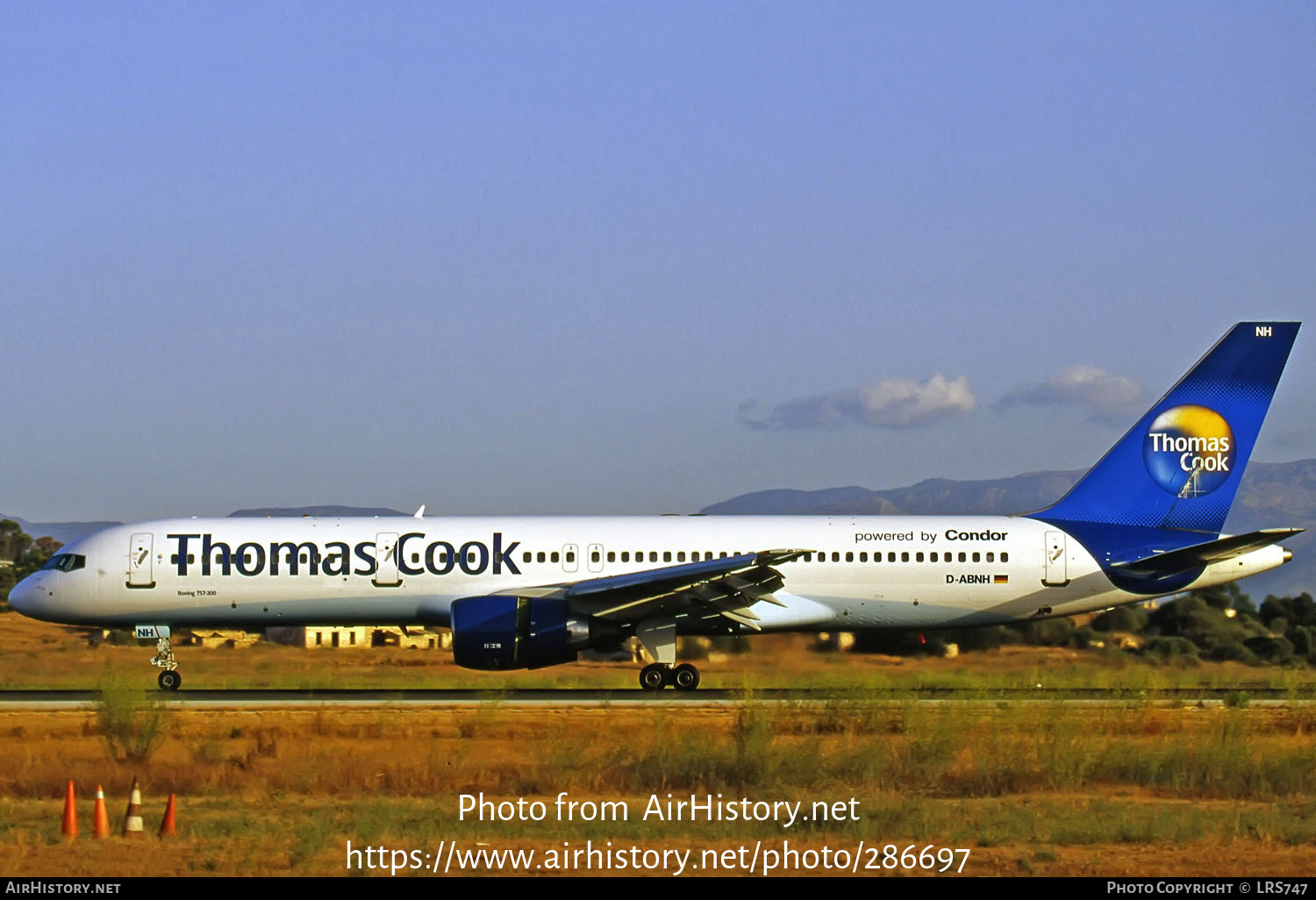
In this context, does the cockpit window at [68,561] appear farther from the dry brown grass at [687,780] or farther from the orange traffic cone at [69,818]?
the orange traffic cone at [69,818]

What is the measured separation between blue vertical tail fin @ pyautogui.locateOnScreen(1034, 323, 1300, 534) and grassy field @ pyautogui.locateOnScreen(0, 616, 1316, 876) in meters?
3.46

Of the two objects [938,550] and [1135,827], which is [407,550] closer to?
[938,550]

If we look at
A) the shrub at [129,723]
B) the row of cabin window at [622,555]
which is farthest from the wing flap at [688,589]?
the shrub at [129,723]

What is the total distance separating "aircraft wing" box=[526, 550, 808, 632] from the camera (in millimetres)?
25344

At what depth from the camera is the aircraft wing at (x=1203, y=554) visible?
1027 inches

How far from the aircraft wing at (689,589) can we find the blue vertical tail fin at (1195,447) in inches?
236

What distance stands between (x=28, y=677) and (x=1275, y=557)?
23.9 m

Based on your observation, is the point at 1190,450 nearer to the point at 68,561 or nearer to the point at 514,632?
the point at 514,632

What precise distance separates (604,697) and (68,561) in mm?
10629

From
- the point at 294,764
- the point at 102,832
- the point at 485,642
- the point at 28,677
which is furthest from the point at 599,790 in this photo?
the point at 28,677

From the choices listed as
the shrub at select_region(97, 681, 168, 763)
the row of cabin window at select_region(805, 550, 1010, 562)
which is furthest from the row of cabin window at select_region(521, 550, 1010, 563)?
the shrub at select_region(97, 681, 168, 763)

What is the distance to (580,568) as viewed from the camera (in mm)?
27625

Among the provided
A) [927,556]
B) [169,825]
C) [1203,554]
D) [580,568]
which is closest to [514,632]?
[580,568]

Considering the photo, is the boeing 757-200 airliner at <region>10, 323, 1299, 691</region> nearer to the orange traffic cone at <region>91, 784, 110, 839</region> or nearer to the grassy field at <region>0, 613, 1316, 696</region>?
the grassy field at <region>0, 613, 1316, 696</region>
